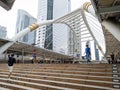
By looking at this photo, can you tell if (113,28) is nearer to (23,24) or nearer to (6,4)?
(6,4)

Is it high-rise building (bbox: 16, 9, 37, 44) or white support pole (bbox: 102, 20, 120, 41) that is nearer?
white support pole (bbox: 102, 20, 120, 41)

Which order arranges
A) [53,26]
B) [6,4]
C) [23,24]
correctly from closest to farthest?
[6,4] < [53,26] < [23,24]

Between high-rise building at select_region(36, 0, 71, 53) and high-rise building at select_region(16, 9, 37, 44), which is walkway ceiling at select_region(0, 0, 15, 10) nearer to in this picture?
high-rise building at select_region(36, 0, 71, 53)

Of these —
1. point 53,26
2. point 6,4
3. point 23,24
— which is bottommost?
point 6,4

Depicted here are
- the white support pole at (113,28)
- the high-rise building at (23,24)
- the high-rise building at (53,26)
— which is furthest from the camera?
the high-rise building at (23,24)

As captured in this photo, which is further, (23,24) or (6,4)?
(23,24)

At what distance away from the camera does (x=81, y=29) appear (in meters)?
32.8

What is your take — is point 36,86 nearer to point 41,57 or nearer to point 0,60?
point 0,60

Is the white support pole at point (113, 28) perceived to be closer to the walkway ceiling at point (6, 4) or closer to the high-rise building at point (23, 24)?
the walkway ceiling at point (6, 4)

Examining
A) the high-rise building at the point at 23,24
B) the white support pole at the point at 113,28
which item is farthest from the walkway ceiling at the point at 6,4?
the high-rise building at the point at 23,24

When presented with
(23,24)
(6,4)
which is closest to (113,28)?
(6,4)

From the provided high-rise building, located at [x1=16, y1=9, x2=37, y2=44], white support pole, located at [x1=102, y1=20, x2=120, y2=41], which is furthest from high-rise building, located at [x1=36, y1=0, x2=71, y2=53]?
white support pole, located at [x1=102, y1=20, x2=120, y2=41]

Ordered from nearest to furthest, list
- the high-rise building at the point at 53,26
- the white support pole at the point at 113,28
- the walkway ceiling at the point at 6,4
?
the walkway ceiling at the point at 6,4, the white support pole at the point at 113,28, the high-rise building at the point at 53,26

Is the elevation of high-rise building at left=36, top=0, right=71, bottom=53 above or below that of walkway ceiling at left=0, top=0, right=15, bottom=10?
above
